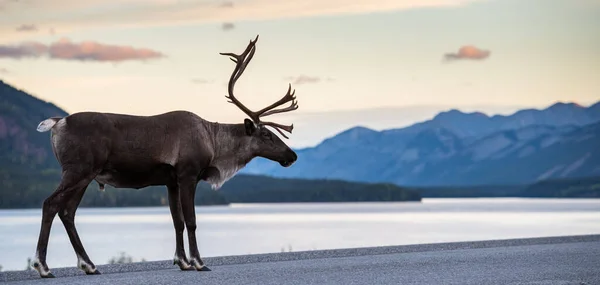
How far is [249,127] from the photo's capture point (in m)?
17.1

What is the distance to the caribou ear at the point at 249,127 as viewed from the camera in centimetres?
1702

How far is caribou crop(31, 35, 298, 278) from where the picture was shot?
1548cm

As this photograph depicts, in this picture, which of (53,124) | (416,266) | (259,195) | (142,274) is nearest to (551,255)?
(416,266)

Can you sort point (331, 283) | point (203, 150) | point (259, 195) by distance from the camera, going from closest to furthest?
1. point (331, 283)
2. point (203, 150)
3. point (259, 195)

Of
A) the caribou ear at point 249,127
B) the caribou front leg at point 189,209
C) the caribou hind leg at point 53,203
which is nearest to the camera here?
the caribou hind leg at point 53,203

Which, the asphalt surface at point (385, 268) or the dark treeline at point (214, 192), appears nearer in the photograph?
the asphalt surface at point (385, 268)

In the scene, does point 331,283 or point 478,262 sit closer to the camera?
point 331,283


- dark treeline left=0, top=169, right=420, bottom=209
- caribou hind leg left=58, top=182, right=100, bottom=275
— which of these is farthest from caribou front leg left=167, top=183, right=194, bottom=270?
dark treeline left=0, top=169, right=420, bottom=209

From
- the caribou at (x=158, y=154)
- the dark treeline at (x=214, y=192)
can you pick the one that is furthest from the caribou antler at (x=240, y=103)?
the dark treeline at (x=214, y=192)

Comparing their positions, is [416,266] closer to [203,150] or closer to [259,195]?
[203,150]

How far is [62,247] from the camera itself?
1945 inches

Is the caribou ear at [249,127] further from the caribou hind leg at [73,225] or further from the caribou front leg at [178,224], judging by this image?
the caribou hind leg at [73,225]

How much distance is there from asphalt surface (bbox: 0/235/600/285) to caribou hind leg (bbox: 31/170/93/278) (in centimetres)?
23

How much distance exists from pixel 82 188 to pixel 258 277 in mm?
2839
